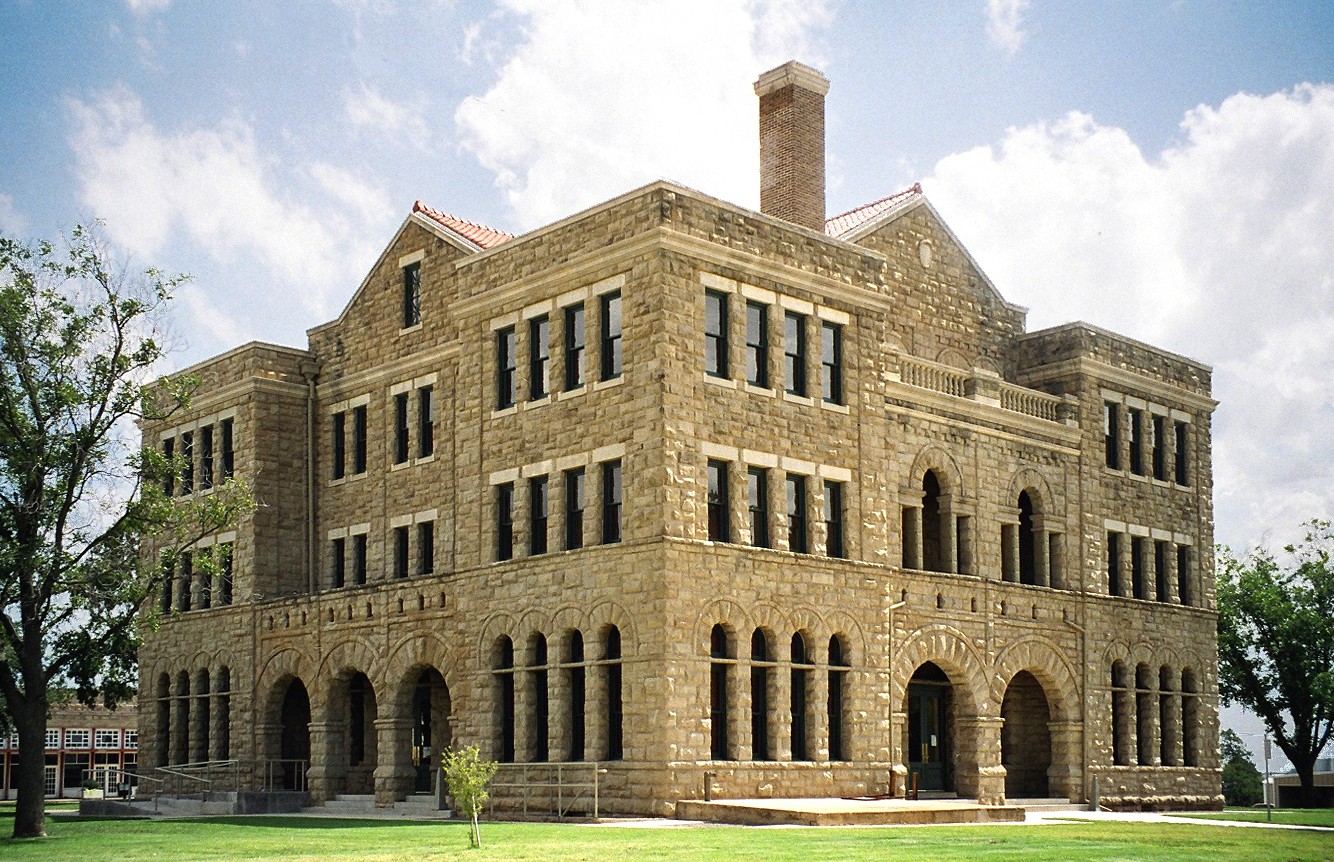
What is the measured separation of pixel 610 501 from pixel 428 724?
374 inches

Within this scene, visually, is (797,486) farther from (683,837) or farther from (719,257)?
(683,837)

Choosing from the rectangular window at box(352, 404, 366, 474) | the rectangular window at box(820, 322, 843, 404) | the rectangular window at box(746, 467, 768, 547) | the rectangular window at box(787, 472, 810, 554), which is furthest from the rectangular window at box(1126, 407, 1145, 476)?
the rectangular window at box(352, 404, 366, 474)

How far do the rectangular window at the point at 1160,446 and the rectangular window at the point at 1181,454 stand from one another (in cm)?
69

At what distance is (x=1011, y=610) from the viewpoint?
3722 centimetres

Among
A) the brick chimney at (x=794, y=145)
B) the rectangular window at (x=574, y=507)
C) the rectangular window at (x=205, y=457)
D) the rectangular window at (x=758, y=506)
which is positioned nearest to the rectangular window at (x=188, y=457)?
the rectangular window at (x=205, y=457)

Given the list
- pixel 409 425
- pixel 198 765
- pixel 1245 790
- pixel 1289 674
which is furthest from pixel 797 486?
pixel 1245 790

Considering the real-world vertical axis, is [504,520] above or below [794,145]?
below

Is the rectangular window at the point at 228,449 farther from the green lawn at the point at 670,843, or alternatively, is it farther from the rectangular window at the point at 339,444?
the green lawn at the point at 670,843

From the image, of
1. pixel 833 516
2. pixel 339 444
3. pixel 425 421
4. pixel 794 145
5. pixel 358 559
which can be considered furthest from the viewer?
pixel 339 444

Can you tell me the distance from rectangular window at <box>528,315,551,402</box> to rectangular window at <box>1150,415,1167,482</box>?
18.1 metres

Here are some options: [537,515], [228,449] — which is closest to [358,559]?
[228,449]

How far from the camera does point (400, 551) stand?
39.5 meters

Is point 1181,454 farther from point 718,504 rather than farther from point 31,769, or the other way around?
point 31,769

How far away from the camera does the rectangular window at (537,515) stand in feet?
109
